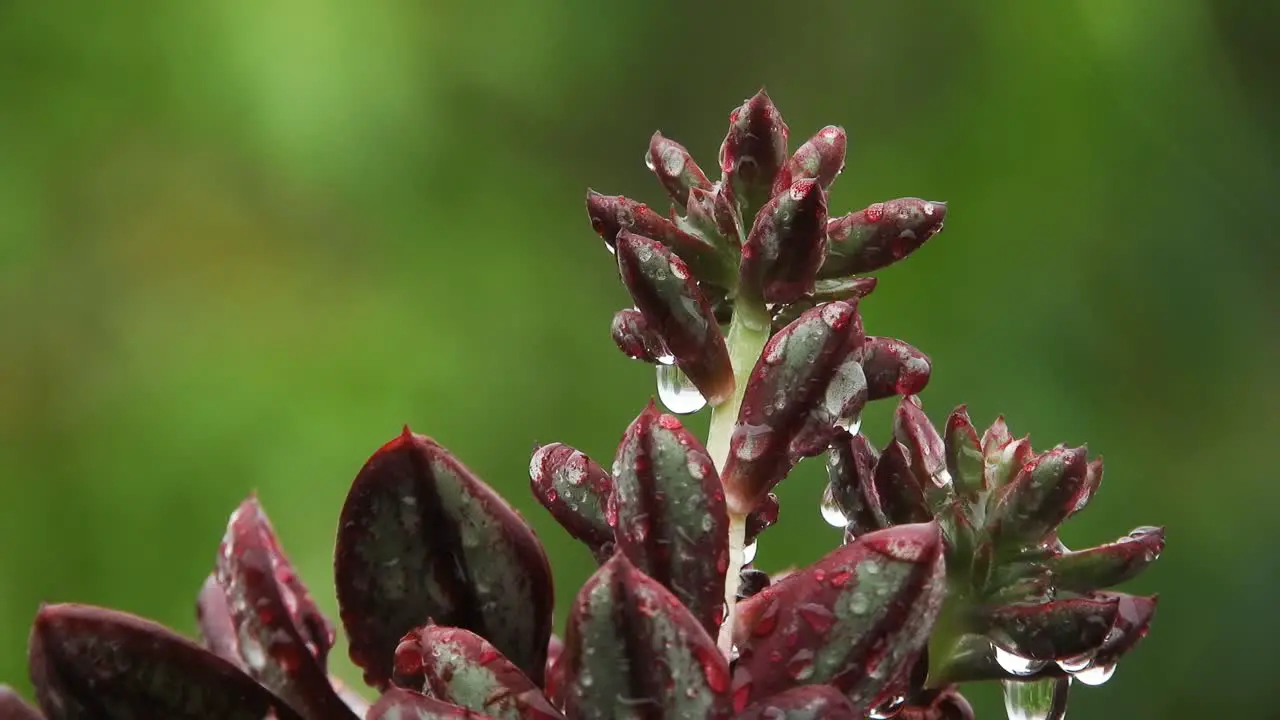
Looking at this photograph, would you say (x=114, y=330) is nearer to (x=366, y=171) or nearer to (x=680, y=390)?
(x=366, y=171)

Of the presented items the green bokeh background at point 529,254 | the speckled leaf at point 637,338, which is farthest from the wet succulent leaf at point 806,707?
the green bokeh background at point 529,254

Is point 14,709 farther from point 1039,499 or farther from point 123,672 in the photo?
point 1039,499

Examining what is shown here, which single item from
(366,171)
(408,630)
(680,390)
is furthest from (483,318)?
(408,630)

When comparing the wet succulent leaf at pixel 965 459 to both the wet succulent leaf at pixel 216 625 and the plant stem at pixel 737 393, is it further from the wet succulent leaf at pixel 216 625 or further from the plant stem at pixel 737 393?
the wet succulent leaf at pixel 216 625

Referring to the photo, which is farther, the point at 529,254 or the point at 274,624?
the point at 529,254

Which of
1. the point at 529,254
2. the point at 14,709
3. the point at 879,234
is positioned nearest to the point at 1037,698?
the point at 879,234

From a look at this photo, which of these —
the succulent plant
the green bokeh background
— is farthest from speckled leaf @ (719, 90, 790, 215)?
the green bokeh background
